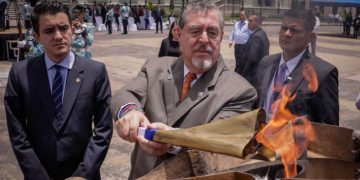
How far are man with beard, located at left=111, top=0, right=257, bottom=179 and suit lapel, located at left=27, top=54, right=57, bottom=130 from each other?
2.45ft

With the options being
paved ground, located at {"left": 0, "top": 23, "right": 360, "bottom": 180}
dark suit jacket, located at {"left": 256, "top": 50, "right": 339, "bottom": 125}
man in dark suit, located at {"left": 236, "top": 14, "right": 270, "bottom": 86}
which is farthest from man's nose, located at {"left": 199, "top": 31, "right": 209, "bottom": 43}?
man in dark suit, located at {"left": 236, "top": 14, "right": 270, "bottom": 86}

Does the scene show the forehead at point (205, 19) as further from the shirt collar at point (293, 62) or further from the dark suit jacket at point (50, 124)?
the shirt collar at point (293, 62)

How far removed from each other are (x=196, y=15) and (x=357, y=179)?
3.40 ft

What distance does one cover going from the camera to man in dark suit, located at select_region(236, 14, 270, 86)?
22.0 feet

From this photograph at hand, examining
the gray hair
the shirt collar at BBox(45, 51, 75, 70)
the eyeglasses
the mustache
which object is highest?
the gray hair

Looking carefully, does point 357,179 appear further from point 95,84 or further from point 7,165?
point 7,165

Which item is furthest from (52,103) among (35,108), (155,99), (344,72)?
(344,72)

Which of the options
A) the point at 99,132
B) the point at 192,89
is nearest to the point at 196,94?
the point at 192,89

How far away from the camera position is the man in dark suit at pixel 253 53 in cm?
671

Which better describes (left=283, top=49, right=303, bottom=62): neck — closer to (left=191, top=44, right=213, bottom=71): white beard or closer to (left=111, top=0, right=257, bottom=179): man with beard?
(left=111, top=0, right=257, bottom=179): man with beard

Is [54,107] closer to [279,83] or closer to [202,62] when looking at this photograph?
[202,62]

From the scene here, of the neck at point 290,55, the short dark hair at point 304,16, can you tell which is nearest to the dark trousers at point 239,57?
the short dark hair at point 304,16

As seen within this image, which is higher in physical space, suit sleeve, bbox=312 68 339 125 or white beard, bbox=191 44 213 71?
white beard, bbox=191 44 213 71

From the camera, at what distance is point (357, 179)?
1.76 meters
